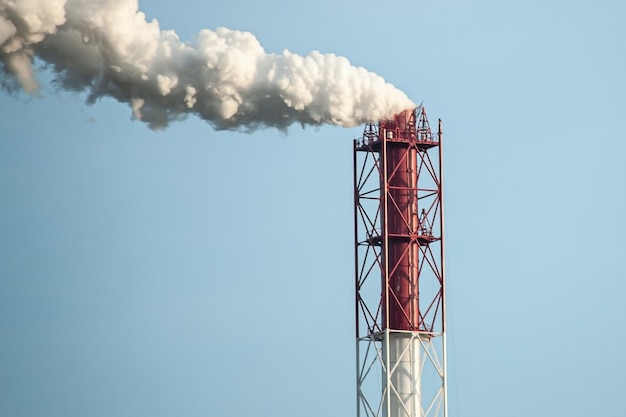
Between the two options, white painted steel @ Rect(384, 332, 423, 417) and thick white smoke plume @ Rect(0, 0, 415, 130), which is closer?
thick white smoke plume @ Rect(0, 0, 415, 130)

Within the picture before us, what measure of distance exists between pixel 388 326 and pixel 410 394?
404 cm

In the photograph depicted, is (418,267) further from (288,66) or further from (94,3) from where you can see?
(94,3)

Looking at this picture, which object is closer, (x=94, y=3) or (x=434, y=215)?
(x=94, y=3)

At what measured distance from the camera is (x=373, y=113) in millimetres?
128750

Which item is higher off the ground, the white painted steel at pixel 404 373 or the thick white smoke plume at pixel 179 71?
the thick white smoke plume at pixel 179 71

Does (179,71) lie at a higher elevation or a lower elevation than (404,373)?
higher

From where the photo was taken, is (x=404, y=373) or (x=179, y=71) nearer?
(x=179, y=71)

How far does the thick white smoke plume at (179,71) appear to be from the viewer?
106750 millimetres

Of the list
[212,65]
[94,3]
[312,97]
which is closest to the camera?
[94,3]

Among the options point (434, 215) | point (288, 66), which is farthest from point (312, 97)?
point (434, 215)

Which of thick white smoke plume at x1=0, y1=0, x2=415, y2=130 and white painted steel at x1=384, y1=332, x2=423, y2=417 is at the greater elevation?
thick white smoke plume at x1=0, y1=0, x2=415, y2=130

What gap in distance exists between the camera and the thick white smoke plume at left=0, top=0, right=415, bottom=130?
350 ft

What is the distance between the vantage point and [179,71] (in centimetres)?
11544

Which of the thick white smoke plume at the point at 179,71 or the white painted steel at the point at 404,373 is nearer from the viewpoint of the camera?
the thick white smoke plume at the point at 179,71
